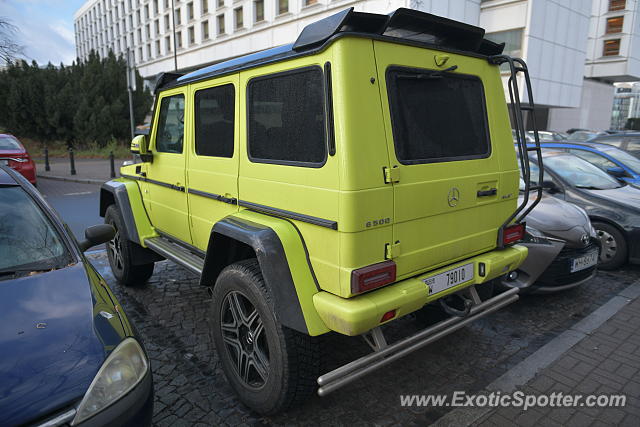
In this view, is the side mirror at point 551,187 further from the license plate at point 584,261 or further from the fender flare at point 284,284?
the fender flare at point 284,284

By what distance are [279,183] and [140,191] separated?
2.63 m

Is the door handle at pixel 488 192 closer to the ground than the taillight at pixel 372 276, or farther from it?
farther from it

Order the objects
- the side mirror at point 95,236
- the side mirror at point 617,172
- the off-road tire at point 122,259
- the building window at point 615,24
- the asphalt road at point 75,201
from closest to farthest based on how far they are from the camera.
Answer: the side mirror at point 95,236 → the off-road tire at point 122,259 → the side mirror at point 617,172 → the asphalt road at point 75,201 → the building window at point 615,24

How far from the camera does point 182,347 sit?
3629 mm

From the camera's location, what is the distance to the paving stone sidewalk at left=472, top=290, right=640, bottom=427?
8.98ft

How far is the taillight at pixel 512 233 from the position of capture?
3.22 metres

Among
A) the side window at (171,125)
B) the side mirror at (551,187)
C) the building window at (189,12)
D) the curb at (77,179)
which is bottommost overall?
the curb at (77,179)

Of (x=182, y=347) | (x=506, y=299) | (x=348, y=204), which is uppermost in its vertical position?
(x=348, y=204)

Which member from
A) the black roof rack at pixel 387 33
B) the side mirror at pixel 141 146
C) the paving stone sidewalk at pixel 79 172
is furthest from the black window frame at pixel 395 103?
the paving stone sidewalk at pixel 79 172

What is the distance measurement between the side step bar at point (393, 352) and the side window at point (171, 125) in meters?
2.53

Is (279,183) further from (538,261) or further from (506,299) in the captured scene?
(538,261)

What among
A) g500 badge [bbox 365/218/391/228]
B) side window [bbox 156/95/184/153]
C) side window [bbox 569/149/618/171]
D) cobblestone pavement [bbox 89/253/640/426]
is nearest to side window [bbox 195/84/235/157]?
side window [bbox 156/95/184/153]

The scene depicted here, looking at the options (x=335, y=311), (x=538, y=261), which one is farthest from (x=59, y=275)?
(x=538, y=261)

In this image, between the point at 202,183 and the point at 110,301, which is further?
the point at 202,183
